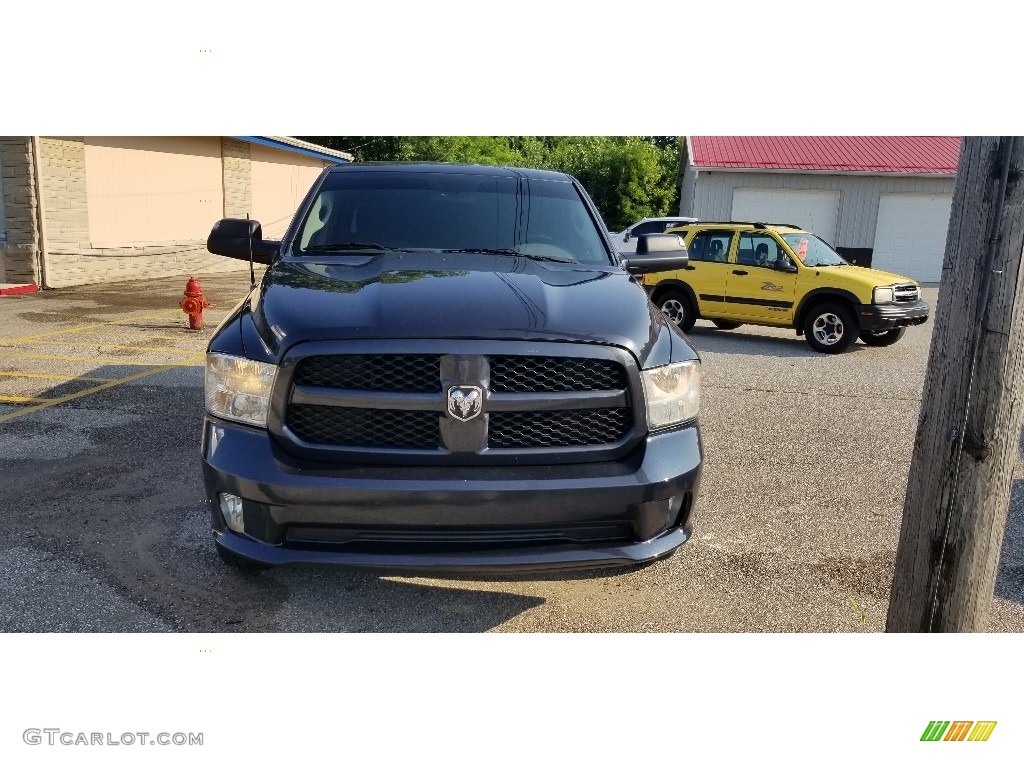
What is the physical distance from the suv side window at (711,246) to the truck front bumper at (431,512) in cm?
956

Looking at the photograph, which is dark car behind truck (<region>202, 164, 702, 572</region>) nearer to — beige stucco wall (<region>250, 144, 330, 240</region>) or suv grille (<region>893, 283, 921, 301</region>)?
suv grille (<region>893, 283, 921, 301</region>)

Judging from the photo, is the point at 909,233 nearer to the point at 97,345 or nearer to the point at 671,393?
the point at 97,345

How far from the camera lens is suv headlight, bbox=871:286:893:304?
34.4ft

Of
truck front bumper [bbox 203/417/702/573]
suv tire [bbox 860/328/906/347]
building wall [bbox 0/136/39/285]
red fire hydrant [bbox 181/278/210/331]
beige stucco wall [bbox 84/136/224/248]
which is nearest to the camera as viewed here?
truck front bumper [bbox 203/417/702/573]

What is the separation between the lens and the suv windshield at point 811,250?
11.2 meters

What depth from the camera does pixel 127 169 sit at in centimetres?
1712

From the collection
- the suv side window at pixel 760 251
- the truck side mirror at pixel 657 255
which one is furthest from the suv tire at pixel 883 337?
the truck side mirror at pixel 657 255

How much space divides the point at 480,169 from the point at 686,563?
2.33m

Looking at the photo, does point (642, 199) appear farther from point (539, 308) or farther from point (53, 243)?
point (539, 308)

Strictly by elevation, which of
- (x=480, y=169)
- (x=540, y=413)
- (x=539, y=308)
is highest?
(x=480, y=169)

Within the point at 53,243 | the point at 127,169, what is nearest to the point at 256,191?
the point at 127,169

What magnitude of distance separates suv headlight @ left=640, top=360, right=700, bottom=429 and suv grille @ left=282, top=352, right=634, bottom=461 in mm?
112

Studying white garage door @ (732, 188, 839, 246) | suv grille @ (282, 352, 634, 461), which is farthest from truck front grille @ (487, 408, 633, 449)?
white garage door @ (732, 188, 839, 246)

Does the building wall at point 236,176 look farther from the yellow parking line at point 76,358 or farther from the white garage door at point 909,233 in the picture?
the white garage door at point 909,233
